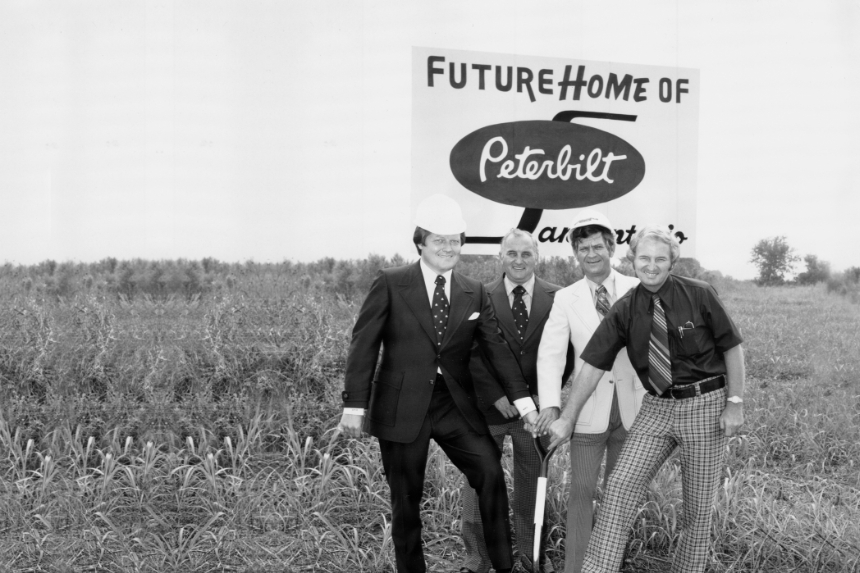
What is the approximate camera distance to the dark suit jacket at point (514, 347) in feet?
13.5

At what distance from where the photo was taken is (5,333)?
7.16 m

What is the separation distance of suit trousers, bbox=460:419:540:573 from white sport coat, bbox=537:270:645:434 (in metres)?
0.43

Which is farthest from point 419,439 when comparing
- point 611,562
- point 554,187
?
point 554,187

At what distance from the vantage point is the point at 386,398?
12.8 ft

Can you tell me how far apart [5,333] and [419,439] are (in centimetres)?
513

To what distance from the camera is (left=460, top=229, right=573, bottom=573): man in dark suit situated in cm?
425

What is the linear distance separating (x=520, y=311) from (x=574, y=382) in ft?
2.02

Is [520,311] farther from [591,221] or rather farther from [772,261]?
[772,261]

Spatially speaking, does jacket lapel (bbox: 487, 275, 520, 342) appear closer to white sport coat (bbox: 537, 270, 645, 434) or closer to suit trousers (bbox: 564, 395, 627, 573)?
white sport coat (bbox: 537, 270, 645, 434)

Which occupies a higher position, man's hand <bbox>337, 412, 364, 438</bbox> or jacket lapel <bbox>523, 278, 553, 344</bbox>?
jacket lapel <bbox>523, 278, 553, 344</bbox>

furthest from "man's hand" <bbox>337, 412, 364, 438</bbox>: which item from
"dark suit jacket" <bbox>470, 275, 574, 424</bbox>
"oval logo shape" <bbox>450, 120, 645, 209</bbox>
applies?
"oval logo shape" <bbox>450, 120, 645, 209</bbox>

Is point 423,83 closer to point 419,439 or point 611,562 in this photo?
point 419,439

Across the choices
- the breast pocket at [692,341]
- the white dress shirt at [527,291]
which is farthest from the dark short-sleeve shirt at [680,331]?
the white dress shirt at [527,291]

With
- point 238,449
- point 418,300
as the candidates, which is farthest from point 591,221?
point 238,449
